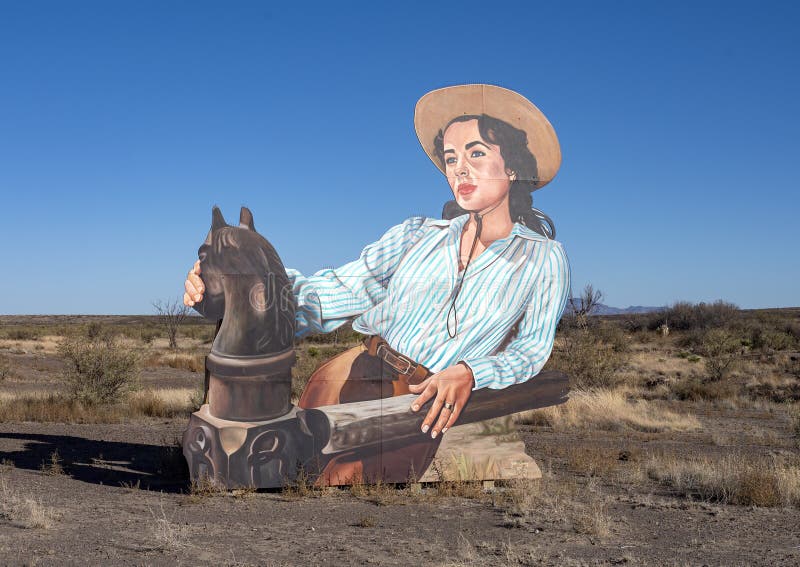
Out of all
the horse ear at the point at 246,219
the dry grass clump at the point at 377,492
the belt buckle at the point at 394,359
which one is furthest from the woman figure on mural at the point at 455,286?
the horse ear at the point at 246,219

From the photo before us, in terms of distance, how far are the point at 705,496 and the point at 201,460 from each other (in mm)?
6439

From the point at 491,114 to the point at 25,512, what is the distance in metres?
7.38

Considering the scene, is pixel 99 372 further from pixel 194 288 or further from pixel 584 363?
pixel 584 363

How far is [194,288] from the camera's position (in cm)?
991

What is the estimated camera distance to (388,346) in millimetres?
10062

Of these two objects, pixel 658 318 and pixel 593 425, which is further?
pixel 658 318

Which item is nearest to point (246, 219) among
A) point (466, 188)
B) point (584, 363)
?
point (466, 188)

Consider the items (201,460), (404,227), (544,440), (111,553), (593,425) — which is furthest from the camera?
(593,425)

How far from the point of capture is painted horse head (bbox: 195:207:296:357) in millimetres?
9812

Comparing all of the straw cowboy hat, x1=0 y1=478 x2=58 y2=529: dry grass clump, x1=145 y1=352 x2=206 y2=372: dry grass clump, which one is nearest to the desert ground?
x1=0 y1=478 x2=58 y2=529: dry grass clump

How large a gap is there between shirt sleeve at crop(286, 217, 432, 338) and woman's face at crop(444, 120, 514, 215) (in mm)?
1022

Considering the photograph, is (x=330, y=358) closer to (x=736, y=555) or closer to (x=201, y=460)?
(x=201, y=460)

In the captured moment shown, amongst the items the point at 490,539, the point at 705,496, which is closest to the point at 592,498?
the point at 705,496

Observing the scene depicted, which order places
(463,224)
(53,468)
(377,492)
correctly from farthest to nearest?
(53,468), (463,224), (377,492)
